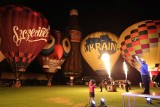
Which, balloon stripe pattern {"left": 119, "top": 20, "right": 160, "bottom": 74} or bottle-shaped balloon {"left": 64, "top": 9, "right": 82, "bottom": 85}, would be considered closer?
balloon stripe pattern {"left": 119, "top": 20, "right": 160, "bottom": 74}

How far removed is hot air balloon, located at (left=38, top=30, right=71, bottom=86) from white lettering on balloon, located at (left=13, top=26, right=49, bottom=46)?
4849 mm

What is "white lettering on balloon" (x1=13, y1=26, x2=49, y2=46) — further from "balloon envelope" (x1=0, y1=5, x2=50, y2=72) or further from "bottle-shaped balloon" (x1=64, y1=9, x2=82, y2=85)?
"bottle-shaped balloon" (x1=64, y1=9, x2=82, y2=85)

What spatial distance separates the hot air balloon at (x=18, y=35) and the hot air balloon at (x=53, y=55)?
591 cm

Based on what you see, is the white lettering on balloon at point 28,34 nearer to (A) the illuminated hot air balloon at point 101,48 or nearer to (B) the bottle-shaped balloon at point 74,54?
(A) the illuminated hot air balloon at point 101,48

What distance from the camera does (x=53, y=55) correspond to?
3628cm

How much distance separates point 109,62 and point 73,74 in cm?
756

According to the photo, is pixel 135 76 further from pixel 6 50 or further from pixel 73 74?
pixel 6 50

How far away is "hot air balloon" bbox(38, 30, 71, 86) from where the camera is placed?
35.5 metres

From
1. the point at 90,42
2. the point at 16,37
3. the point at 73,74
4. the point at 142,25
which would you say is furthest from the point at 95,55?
the point at 16,37

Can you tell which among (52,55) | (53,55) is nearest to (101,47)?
(53,55)

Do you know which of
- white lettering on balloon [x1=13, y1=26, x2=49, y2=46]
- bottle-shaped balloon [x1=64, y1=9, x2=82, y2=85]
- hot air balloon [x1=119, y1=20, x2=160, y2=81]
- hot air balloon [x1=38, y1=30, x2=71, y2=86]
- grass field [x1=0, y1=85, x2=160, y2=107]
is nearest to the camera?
grass field [x1=0, y1=85, x2=160, y2=107]

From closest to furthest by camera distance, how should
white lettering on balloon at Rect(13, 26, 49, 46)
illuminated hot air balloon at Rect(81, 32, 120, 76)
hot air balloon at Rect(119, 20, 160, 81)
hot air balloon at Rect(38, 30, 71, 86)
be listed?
hot air balloon at Rect(119, 20, 160, 81)
white lettering on balloon at Rect(13, 26, 49, 46)
hot air balloon at Rect(38, 30, 71, 86)
illuminated hot air balloon at Rect(81, 32, 120, 76)

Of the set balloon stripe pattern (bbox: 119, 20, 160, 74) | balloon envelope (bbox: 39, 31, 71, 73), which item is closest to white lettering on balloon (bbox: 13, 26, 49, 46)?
balloon envelope (bbox: 39, 31, 71, 73)

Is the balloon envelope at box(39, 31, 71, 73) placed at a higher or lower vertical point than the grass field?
higher
